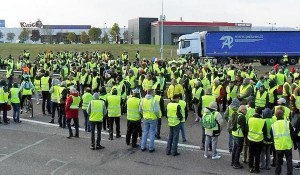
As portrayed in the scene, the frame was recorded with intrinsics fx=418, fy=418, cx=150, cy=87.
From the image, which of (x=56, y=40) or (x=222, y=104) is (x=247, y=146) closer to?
(x=222, y=104)

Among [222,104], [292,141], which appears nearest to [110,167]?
[292,141]

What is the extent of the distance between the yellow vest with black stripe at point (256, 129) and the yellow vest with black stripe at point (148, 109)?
304 centimetres

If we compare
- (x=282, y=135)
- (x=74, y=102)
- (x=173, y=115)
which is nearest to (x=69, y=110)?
(x=74, y=102)

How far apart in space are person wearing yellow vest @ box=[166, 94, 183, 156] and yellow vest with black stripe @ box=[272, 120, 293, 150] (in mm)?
2885

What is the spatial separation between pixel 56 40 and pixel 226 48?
219ft

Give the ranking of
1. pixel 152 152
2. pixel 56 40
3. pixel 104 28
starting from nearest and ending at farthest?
pixel 152 152
pixel 56 40
pixel 104 28

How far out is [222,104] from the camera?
17859 millimetres

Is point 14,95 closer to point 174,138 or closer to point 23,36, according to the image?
point 174,138

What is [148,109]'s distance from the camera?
12289 millimetres

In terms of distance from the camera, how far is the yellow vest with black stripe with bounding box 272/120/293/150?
32.3ft

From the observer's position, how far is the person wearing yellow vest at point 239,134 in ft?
34.8

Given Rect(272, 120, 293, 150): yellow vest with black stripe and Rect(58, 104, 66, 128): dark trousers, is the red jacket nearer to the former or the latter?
Rect(58, 104, 66, 128): dark trousers

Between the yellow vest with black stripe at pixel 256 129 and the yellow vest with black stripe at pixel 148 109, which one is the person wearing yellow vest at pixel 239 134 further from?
the yellow vest with black stripe at pixel 148 109

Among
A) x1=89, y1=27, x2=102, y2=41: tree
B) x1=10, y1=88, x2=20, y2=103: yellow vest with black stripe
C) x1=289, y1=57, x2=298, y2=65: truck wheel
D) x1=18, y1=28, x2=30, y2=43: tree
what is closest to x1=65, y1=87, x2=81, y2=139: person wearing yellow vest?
x1=10, y1=88, x2=20, y2=103: yellow vest with black stripe
